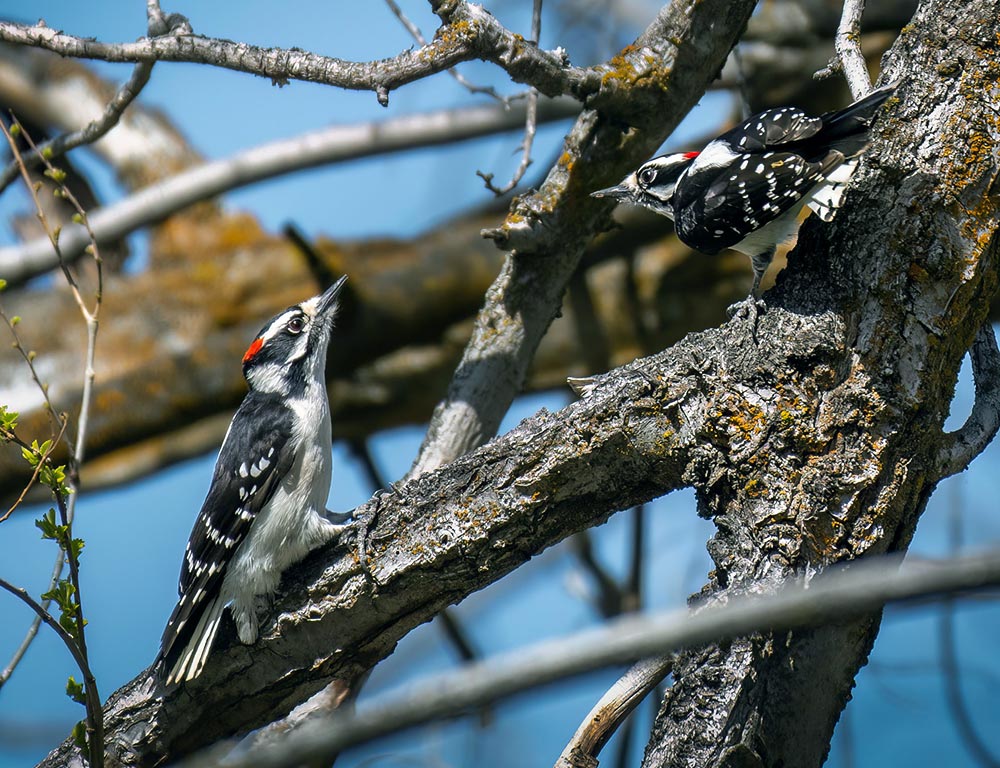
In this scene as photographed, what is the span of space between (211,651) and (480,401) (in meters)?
1.52

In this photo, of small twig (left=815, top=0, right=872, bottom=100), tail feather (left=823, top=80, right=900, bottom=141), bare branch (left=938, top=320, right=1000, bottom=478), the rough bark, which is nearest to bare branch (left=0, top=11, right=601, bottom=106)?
small twig (left=815, top=0, right=872, bottom=100)

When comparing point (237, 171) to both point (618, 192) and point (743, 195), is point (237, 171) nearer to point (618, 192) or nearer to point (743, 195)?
point (618, 192)

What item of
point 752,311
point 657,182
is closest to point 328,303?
point 657,182

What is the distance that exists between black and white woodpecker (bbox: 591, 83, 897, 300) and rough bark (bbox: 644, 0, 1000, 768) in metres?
0.10

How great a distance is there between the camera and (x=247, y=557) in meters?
3.69

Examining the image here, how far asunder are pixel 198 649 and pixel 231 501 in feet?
2.24

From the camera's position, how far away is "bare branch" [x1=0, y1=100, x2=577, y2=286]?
22.8 ft

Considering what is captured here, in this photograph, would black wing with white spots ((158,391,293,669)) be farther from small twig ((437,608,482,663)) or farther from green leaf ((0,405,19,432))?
small twig ((437,608,482,663))

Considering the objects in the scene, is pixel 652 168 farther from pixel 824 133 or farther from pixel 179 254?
pixel 179 254

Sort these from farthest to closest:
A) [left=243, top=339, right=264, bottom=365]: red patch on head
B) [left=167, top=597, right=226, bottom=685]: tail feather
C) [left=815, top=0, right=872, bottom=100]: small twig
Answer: [left=243, top=339, right=264, bottom=365]: red patch on head
[left=167, top=597, right=226, bottom=685]: tail feather
[left=815, top=0, right=872, bottom=100]: small twig

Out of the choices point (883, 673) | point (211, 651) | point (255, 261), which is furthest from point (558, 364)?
point (211, 651)

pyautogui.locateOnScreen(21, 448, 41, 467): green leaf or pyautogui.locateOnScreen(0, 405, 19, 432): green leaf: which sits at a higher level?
pyautogui.locateOnScreen(0, 405, 19, 432): green leaf

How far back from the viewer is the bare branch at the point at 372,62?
2979mm

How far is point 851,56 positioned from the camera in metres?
3.25
